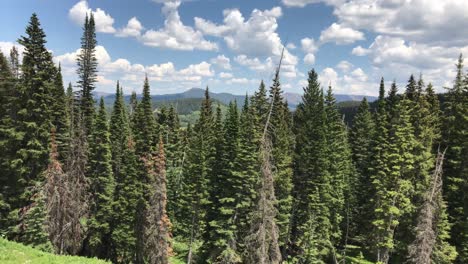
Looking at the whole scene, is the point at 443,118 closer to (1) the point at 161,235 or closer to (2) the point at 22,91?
(1) the point at 161,235

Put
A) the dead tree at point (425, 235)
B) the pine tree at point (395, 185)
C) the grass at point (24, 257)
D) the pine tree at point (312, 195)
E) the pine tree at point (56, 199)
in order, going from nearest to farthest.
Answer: the grass at point (24, 257) → the dead tree at point (425, 235) → the pine tree at point (56, 199) → the pine tree at point (395, 185) → the pine tree at point (312, 195)

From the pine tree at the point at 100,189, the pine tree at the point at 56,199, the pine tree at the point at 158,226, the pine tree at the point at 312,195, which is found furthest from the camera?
the pine tree at the point at 100,189

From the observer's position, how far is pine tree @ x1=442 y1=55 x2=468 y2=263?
122ft

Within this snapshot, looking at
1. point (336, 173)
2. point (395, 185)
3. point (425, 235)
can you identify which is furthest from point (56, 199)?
point (395, 185)

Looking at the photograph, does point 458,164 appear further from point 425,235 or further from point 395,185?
point 425,235

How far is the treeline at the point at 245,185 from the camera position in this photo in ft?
106

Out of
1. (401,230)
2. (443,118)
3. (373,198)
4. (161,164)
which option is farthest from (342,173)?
(161,164)

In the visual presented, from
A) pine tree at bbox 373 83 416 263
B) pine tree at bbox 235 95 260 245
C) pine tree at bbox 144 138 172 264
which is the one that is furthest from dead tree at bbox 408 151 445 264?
pine tree at bbox 144 138 172 264

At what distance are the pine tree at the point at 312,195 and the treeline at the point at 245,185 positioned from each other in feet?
0.51

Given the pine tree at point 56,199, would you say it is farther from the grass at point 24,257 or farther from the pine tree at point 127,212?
the grass at point 24,257

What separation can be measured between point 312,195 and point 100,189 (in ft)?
97.3

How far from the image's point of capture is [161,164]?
127 feet

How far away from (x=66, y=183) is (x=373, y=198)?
32657 millimetres

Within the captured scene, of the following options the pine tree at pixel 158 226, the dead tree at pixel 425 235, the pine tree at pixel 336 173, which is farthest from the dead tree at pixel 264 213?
the pine tree at pixel 336 173
